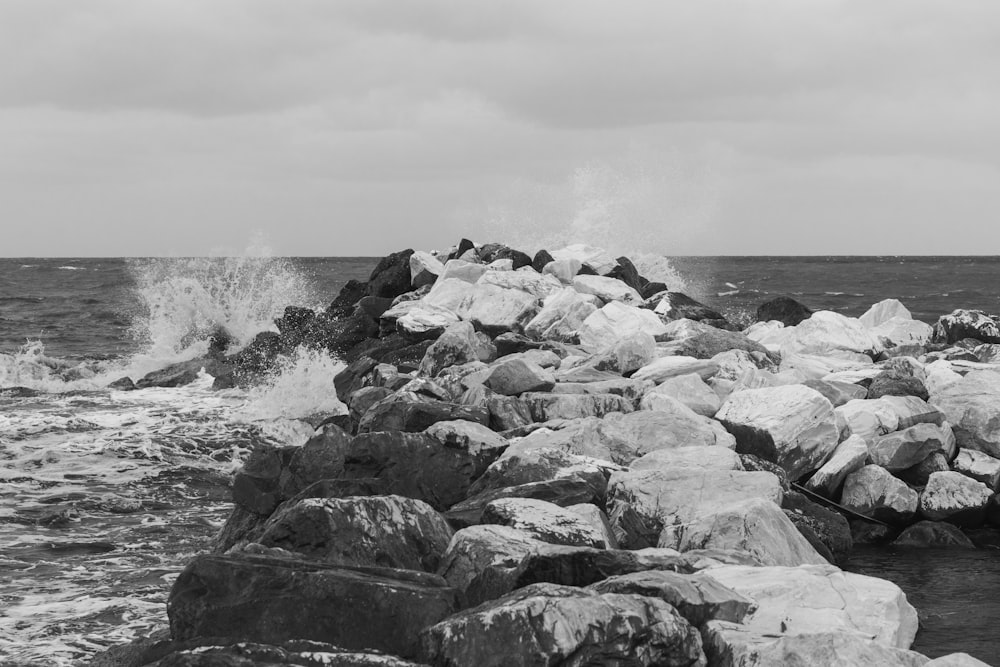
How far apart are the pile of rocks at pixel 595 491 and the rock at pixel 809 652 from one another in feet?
0.04

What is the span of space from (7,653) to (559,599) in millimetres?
3720

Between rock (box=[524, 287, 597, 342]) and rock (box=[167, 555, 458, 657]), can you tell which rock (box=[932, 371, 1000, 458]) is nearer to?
rock (box=[524, 287, 597, 342])

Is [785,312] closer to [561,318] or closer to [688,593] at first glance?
[561,318]

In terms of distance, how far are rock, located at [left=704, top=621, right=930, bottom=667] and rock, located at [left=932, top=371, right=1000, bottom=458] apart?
5.63m

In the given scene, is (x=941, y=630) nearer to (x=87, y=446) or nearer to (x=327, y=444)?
(x=327, y=444)

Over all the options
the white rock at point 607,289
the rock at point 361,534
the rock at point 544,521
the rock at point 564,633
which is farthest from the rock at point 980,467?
the white rock at point 607,289

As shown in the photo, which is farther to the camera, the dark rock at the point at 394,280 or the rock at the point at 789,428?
the dark rock at the point at 394,280

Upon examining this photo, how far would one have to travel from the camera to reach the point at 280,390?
15.2 meters

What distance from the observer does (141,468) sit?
38.9ft

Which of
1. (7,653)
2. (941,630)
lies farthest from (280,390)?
(941,630)

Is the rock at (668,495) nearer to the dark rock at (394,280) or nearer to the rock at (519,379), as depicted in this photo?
the rock at (519,379)

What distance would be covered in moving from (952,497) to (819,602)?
13.5 feet

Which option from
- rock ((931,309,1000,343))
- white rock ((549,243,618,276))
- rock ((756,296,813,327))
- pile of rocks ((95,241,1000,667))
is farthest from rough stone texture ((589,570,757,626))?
white rock ((549,243,618,276))

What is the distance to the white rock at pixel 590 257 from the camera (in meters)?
18.0
